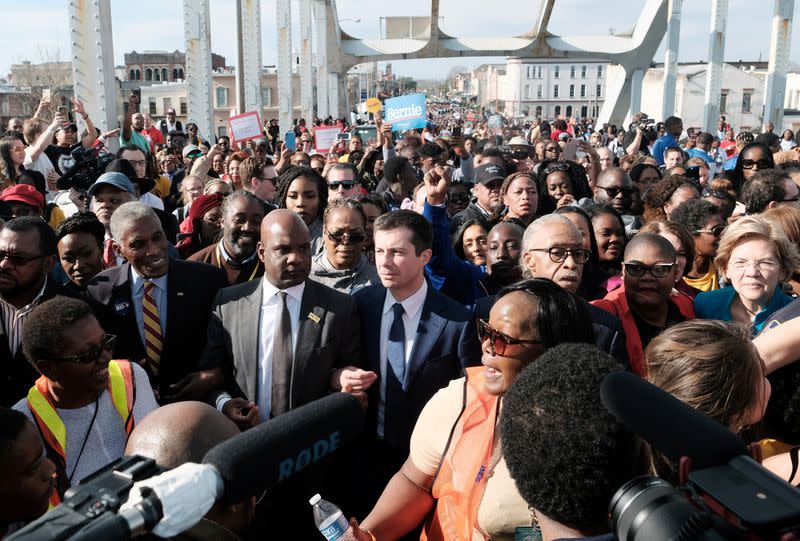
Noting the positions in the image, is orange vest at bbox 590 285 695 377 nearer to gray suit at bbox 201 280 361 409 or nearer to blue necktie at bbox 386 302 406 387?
blue necktie at bbox 386 302 406 387

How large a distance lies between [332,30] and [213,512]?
1291 inches

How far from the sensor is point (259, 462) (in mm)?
1102

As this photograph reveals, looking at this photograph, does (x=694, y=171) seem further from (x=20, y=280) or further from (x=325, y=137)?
(x=20, y=280)

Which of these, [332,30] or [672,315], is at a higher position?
[332,30]

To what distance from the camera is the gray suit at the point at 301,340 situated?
3562 millimetres

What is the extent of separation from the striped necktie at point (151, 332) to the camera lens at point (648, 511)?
125 inches

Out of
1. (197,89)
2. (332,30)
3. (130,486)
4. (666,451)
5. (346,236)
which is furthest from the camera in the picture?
(332,30)

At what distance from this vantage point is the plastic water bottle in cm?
215

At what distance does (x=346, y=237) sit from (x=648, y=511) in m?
3.41

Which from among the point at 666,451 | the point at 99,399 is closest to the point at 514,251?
the point at 99,399

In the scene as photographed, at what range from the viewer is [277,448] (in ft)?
3.68

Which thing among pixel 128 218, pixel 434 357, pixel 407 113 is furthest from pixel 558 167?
pixel 407 113

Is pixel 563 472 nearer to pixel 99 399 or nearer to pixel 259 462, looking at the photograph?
pixel 259 462

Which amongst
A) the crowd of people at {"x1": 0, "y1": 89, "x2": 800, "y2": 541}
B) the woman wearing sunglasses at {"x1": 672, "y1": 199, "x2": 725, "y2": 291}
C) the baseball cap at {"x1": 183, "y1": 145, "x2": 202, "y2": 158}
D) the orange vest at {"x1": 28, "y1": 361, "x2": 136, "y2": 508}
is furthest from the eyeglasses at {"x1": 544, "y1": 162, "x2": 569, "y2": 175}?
the baseball cap at {"x1": 183, "y1": 145, "x2": 202, "y2": 158}
